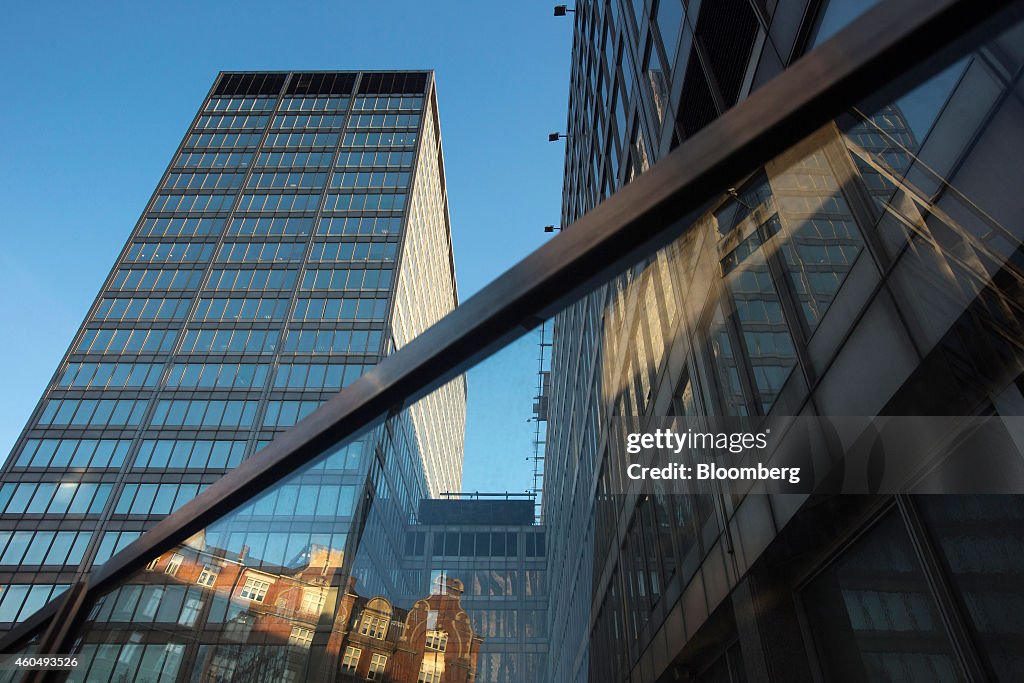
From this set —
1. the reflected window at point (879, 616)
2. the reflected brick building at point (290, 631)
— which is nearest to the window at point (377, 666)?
the reflected brick building at point (290, 631)

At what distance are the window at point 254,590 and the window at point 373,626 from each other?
0.42 meters

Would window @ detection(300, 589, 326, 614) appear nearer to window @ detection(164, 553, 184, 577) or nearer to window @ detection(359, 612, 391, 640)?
window @ detection(359, 612, 391, 640)

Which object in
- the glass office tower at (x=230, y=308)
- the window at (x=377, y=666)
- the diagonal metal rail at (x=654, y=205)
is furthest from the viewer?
the glass office tower at (x=230, y=308)

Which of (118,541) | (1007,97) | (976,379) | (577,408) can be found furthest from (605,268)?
(118,541)

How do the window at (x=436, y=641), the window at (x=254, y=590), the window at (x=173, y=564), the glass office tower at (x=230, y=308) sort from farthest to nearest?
the glass office tower at (x=230, y=308) → the window at (x=173, y=564) → the window at (x=254, y=590) → the window at (x=436, y=641)

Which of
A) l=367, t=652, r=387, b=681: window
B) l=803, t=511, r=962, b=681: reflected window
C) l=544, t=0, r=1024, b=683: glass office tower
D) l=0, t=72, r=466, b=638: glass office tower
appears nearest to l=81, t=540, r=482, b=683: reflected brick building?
l=367, t=652, r=387, b=681: window

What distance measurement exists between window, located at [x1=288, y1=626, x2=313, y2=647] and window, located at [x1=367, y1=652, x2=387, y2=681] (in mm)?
228

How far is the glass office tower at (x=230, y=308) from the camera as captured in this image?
4441 centimetres

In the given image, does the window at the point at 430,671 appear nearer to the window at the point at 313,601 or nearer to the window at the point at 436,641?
the window at the point at 436,641

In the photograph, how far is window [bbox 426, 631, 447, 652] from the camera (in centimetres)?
204

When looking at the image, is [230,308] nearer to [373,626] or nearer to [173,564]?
[173,564]

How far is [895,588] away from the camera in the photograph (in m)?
3.82

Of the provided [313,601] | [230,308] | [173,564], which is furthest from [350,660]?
[230,308]

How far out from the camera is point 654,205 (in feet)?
4.83
